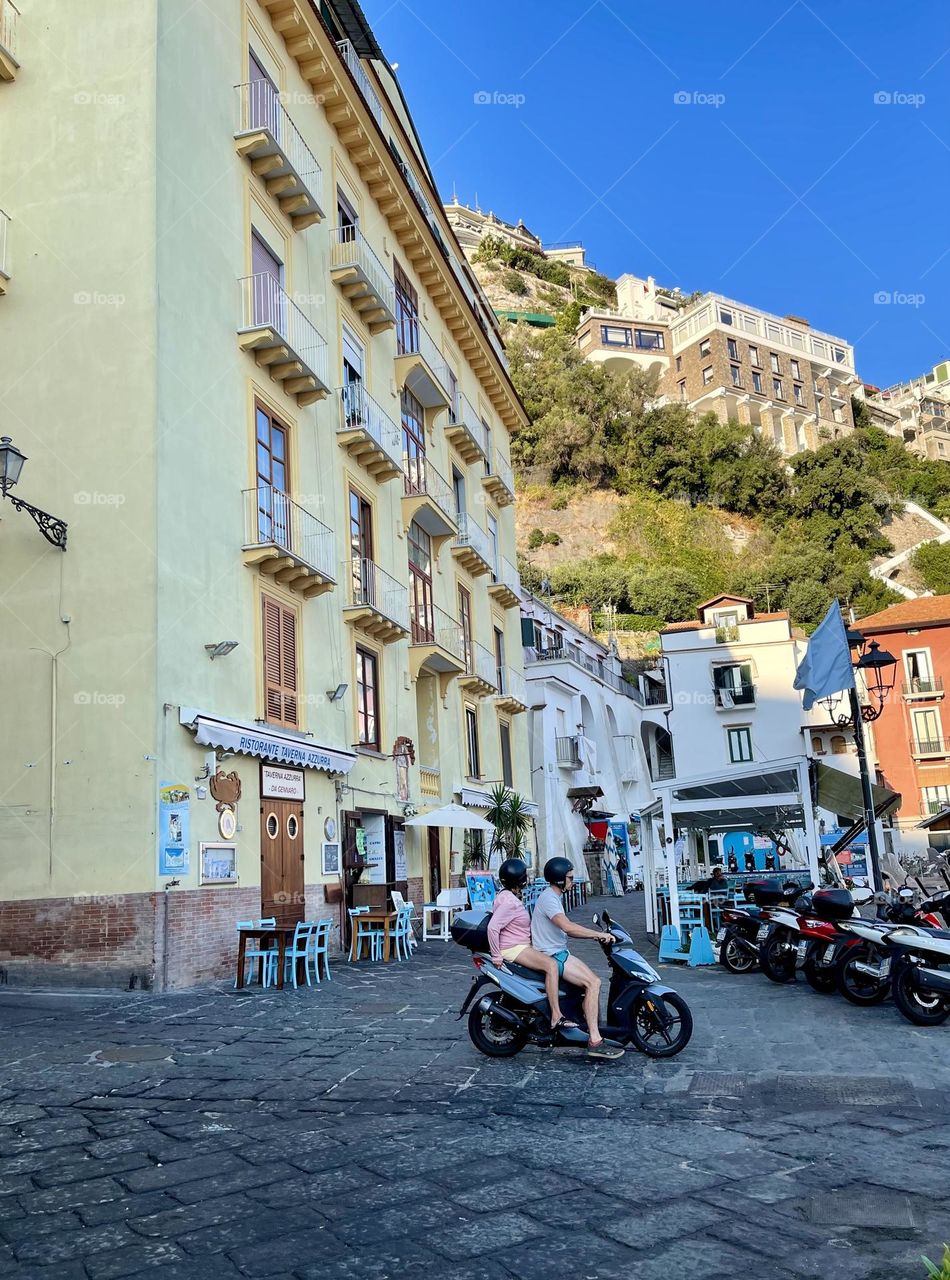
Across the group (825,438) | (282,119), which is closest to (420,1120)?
(282,119)

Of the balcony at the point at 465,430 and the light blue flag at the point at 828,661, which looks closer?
the light blue flag at the point at 828,661

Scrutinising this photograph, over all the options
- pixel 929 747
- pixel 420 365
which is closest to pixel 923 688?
pixel 929 747

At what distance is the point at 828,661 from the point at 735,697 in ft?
77.0

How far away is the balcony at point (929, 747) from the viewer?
131ft

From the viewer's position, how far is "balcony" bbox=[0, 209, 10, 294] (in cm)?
1366

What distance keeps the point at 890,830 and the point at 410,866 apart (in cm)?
2098

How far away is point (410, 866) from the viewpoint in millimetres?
20688

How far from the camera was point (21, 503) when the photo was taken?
12109 millimetres

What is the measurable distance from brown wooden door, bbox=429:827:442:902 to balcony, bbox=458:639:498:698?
3.96 metres

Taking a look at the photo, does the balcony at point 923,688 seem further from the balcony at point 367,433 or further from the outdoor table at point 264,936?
the outdoor table at point 264,936

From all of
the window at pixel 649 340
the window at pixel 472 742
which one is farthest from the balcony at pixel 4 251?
the window at pixel 649 340

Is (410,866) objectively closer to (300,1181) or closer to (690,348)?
(300,1181)

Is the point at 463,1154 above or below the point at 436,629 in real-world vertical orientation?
below

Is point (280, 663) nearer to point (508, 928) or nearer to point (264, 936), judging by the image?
point (264, 936)
